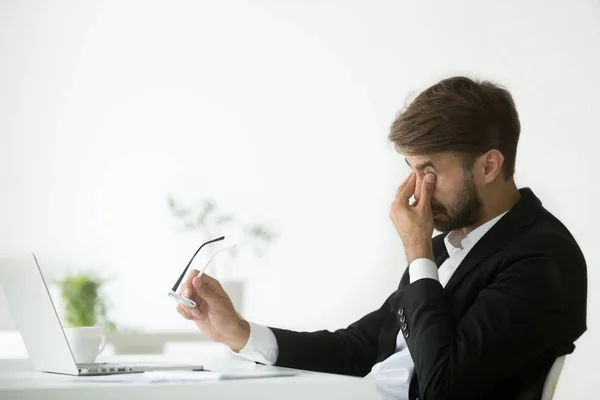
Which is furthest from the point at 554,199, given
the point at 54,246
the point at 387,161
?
the point at 54,246

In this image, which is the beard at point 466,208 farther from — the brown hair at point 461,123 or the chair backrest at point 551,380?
the chair backrest at point 551,380

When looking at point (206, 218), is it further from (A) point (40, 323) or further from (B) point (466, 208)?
(A) point (40, 323)

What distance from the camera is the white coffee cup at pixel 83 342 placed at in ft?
5.72

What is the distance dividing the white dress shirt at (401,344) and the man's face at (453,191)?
0.05 metres

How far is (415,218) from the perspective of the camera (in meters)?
1.88

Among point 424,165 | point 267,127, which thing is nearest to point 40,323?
point 424,165

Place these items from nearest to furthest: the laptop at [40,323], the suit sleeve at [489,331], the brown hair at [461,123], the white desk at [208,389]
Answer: the white desk at [208,389], the laptop at [40,323], the suit sleeve at [489,331], the brown hair at [461,123]

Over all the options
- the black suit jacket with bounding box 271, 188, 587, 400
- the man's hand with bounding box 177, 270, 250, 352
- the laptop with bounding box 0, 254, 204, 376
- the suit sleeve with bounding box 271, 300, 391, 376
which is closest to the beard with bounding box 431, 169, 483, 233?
the black suit jacket with bounding box 271, 188, 587, 400

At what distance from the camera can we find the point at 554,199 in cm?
355

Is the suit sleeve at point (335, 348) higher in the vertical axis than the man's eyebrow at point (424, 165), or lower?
lower

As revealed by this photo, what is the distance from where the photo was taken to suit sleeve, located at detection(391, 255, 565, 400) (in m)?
1.58

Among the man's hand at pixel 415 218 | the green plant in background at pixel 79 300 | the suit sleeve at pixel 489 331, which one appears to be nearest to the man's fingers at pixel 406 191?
the man's hand at pixel 415 218

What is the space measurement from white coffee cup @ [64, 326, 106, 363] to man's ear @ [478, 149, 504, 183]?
3.21 ft

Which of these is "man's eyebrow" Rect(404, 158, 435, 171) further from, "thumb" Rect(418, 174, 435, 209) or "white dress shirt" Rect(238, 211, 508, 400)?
"white dress shirt" Rect(238, 211, 508, 400)
